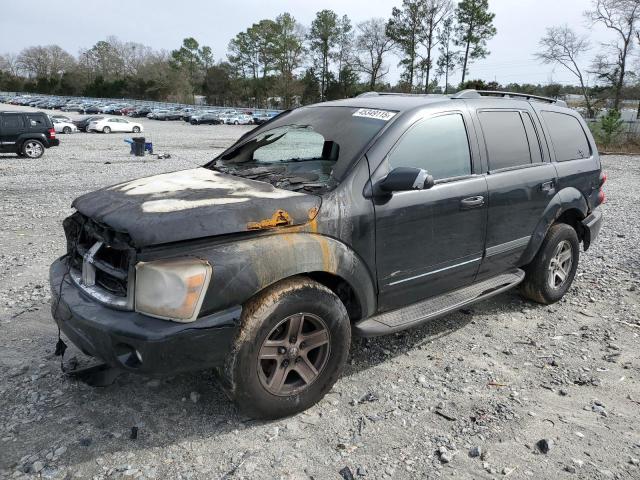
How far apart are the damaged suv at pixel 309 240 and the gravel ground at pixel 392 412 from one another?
1.00 ft

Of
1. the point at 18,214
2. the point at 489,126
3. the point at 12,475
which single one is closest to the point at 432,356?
the point at 489,126

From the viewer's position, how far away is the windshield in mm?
3381

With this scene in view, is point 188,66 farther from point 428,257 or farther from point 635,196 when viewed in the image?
point 428,257

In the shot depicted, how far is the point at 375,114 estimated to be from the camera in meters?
3.64

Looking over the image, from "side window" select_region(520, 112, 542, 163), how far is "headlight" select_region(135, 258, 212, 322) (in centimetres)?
316

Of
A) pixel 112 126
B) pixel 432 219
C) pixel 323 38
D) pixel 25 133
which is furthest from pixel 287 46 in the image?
pixel 432 219

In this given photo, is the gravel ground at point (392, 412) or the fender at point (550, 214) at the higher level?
the fender at point (550, 214)

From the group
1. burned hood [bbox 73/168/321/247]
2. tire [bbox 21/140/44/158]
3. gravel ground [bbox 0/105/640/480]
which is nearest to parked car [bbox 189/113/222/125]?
tire [bbox 21/140/44/158]

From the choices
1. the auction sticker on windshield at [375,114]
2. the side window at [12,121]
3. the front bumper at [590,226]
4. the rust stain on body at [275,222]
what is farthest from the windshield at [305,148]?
the side window at [12,121]

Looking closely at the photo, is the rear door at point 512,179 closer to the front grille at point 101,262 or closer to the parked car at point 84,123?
the front grille at point 101,262

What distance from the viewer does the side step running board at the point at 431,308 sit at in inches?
130

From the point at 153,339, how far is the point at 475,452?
6.06 ft

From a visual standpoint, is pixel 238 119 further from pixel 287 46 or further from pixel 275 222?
pixel 275 222

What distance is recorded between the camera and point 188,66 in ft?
327
